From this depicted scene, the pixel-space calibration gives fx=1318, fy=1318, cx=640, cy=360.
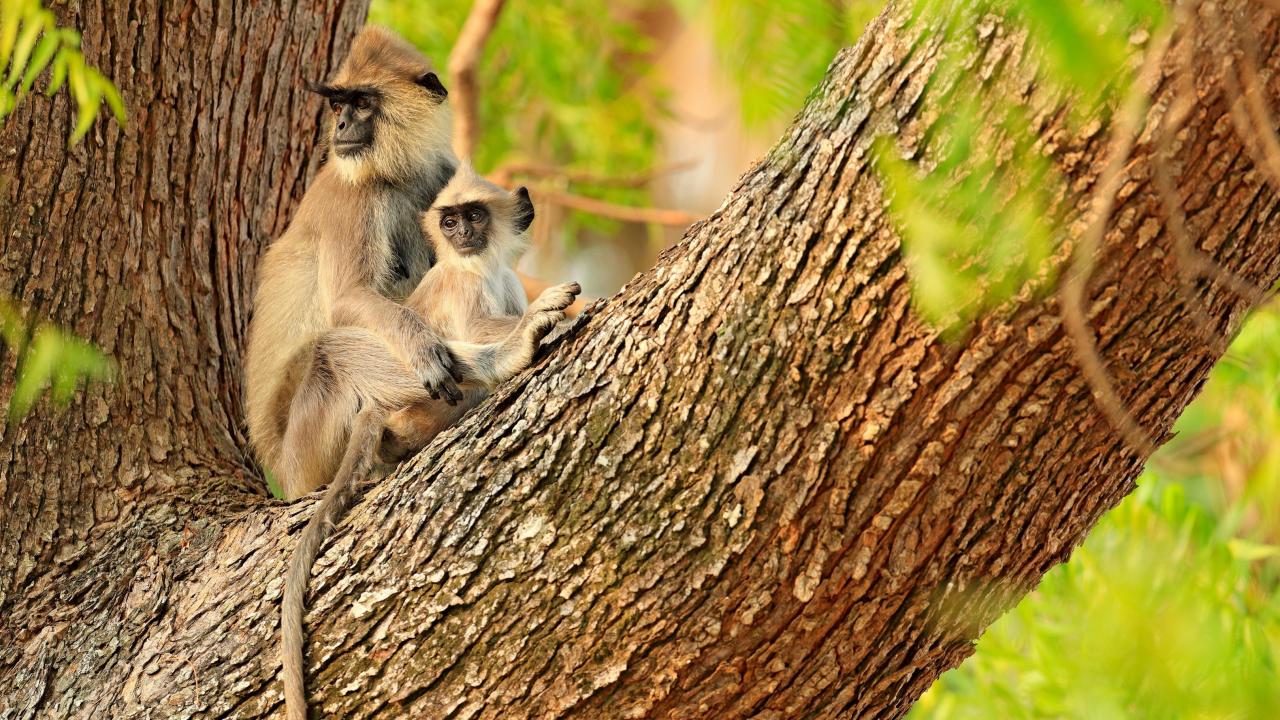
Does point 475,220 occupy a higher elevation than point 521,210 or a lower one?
lower

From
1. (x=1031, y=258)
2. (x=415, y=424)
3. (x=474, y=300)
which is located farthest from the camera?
(x=474, y=300)

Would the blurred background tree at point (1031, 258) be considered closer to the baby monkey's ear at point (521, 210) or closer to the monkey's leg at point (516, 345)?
the monkey's leg at point (516, 345)

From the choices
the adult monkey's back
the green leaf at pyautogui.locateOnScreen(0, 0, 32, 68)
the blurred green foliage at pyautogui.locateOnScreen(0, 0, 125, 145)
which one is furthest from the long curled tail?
the green leaf at pyautogui.locateOnScreen(0, 0, 32, 68)

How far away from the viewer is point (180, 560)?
125 inches

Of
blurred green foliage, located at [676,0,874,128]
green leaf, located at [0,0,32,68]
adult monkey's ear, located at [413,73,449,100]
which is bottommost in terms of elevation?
green leaf, located at [0,0,32,68]

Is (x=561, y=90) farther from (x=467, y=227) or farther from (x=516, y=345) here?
(x=516, y=345)

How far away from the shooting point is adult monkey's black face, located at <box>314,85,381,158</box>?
411 centimetres

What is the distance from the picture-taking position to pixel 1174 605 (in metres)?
2.57

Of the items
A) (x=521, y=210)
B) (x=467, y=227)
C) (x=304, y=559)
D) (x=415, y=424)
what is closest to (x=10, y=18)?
(x=304, y=559)

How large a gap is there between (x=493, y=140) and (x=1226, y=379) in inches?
190

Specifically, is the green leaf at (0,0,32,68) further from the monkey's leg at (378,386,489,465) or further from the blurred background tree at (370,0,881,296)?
the blurred background tree at (370,0,881,296)

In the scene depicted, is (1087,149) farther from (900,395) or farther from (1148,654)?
(1148,654)

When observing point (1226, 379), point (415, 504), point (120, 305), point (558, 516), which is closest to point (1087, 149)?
point (558, 516)

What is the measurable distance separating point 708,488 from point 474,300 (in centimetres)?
159
